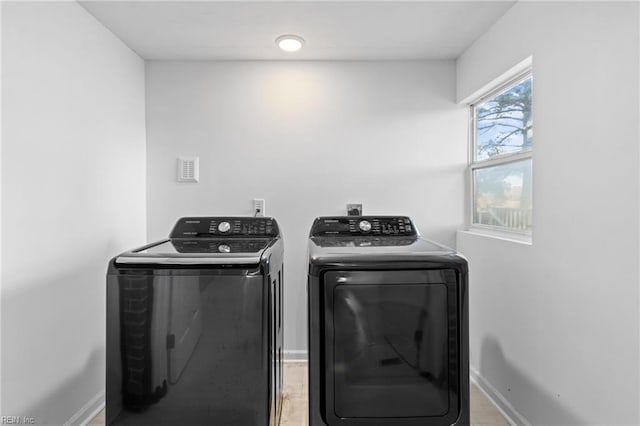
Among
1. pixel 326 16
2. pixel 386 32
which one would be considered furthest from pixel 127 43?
pixel 386 32

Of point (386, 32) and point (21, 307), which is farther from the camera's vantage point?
point (386, 32)

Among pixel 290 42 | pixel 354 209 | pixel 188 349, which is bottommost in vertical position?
pixel 188 349

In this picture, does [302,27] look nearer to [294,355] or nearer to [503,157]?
[503,157]

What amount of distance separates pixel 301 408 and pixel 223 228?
44.5 inches

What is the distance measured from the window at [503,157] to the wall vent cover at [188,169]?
1957 millimetres

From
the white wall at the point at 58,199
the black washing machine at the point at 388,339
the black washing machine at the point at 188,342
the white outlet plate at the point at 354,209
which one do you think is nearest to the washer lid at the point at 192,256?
the black washing machine at the point at 188,342

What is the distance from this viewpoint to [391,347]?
152 centimetres

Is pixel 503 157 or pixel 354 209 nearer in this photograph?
pixel 503 157

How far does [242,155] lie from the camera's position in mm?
2746

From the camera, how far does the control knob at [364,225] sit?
7.60 feet

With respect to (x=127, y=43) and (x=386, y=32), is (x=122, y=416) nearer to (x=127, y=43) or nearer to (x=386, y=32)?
(x=127, y=43)

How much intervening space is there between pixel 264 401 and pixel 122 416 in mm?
560

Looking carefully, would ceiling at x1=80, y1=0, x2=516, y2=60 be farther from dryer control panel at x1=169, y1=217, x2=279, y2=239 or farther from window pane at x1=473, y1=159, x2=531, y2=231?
dryer control panel at x1=169, y1=217, x2=279, y2=239

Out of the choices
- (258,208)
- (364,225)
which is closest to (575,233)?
(364,225)
